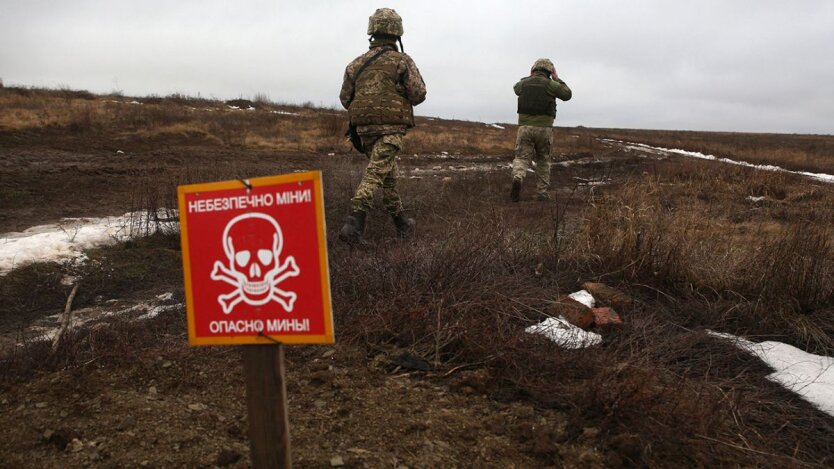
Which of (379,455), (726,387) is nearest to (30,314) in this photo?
(379,455)

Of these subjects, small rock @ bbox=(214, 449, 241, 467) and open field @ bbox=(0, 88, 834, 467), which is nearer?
small rock @ bbox=(214, 449, 241, 467)

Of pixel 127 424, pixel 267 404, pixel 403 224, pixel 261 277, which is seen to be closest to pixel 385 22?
pixel 403 224

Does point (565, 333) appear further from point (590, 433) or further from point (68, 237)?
point (68, 237)

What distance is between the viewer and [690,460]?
1891 mm

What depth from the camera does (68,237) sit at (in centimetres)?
464

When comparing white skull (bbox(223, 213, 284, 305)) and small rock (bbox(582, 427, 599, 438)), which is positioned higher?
white skull (bbox(223, 213, 284, 305))

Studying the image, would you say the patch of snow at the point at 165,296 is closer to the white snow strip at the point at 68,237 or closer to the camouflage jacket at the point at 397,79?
the white snow strip at the point at 68,237

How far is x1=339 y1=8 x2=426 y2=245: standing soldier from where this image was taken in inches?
193

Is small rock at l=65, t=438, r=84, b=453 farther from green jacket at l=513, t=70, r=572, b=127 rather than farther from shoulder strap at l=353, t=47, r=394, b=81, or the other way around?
green jacket at l=513, t=70, r=572, b=127

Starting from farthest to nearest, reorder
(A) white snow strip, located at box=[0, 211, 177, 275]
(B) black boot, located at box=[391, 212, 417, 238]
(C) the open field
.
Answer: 1. (B) black boot, located at box=[391, 212, 417, 238]
2. (A) white snow strip, located at box=[0, 211, 177, 275]
3. (C) the open field

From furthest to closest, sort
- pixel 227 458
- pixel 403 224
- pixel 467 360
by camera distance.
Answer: pixel 403 224 → pixel 467 360 → pixel 227 458

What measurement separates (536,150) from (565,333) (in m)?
5.78

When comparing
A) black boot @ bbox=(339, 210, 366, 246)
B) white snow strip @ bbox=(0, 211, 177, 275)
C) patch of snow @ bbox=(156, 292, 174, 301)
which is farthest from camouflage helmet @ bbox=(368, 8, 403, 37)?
patch of snow @ bbox=(156, 292, 174, 301)

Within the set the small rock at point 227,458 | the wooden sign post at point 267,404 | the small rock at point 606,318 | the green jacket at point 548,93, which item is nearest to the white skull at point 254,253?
the wooden sign post at point 267,404
